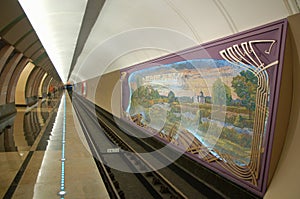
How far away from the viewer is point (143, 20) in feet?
22.1

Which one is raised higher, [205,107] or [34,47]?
[34,47]

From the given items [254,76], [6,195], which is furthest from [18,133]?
[254,76]

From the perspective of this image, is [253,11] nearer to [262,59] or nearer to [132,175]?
[262,59]

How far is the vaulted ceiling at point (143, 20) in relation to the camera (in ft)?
12.7

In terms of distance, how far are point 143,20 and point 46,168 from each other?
4325 millimetres

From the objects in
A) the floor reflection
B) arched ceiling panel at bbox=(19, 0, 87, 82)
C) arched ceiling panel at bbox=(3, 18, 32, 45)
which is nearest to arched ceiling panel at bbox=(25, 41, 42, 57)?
arched ceiling panel at bbox=(19, 0, 87, 82)

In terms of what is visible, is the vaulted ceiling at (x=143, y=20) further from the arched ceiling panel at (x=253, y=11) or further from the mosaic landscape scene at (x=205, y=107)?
the mosaic landscape scene at (x=205, y=107)

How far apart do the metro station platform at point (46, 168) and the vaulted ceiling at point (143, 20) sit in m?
3.26

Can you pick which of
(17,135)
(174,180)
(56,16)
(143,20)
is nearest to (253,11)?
(143,20)

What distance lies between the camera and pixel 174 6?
5.26 meters

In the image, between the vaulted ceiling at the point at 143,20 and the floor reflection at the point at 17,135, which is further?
the floor reflection at the point at 17,135

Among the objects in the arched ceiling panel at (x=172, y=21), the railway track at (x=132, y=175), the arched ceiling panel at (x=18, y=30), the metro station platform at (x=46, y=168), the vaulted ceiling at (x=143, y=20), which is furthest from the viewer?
the arched ceiling panel at (x=18, y=30)

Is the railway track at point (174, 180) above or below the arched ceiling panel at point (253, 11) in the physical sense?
below

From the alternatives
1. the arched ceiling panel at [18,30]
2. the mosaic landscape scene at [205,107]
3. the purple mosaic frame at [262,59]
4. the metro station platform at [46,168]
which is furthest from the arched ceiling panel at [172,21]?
the metro station platform at [46,168]
